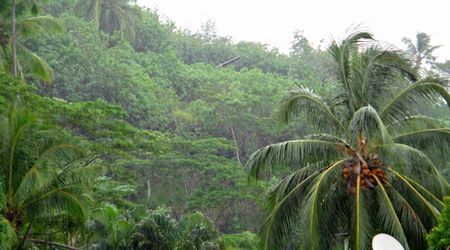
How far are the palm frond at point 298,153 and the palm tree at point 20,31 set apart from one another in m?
9.94

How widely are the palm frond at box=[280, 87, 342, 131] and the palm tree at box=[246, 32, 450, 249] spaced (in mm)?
21

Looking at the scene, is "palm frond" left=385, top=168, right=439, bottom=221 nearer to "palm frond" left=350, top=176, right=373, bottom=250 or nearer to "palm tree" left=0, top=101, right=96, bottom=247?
"palm frond" left=350, top=176, right=373, bottom=250

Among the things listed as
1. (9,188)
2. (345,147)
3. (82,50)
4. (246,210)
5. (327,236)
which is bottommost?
(246,210)

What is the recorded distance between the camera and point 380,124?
10.9 metres

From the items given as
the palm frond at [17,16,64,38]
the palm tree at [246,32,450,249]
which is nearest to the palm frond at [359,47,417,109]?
the palm tree at [246,32,450,249]

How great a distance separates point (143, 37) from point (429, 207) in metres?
31.9

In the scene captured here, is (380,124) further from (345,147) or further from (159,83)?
(159,83)

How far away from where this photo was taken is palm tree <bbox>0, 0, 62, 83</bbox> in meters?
20.0

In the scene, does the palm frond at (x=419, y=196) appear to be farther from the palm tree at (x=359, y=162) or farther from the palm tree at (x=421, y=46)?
the palm tree at (x=421, y=46)

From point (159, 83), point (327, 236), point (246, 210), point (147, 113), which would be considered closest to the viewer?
point (327, 236)

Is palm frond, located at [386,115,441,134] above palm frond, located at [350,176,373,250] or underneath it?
above

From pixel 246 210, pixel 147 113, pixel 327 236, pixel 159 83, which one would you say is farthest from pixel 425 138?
pixel 159 83

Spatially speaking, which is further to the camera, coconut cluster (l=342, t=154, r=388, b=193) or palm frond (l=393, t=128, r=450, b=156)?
palm frond (l=393, t=128, r=450, b=156)

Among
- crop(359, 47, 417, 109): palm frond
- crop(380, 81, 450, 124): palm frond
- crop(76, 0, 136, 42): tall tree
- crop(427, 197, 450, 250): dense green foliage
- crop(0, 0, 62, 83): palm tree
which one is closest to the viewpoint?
crop(427, 197, 450, 250): dense green foliage
